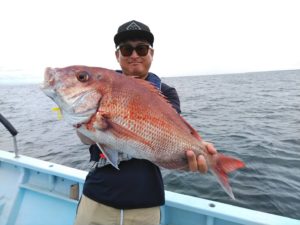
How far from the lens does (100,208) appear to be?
2.54 meters

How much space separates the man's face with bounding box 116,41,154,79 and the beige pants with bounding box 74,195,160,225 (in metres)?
1.45

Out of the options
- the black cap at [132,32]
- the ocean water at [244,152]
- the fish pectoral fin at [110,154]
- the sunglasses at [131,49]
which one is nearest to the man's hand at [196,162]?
the fish pectoral fin at [110,154]

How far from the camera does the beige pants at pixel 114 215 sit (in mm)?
2508

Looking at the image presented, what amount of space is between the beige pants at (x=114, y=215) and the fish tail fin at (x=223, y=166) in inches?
29.9

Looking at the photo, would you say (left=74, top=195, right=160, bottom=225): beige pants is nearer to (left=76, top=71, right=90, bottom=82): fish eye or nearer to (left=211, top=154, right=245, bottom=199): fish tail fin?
(left=211, top=154, right=245, bottom=199): fish tail fin

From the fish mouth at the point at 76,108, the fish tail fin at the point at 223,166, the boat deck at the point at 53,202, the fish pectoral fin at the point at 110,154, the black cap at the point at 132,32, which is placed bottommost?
the boat deck at the point at 53,202

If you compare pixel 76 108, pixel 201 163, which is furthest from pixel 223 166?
pixel 76 108

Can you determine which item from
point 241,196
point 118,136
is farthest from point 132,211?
point 241,196

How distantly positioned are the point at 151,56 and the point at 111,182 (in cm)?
144

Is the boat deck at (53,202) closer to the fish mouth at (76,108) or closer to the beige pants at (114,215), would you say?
the beige pants at (114,215)

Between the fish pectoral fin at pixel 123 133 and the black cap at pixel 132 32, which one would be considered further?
the black cap at pixel 132 32

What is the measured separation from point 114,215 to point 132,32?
1876mm

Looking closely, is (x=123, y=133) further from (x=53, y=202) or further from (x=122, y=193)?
(x=53, y=202)

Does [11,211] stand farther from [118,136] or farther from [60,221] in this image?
[118,136]
